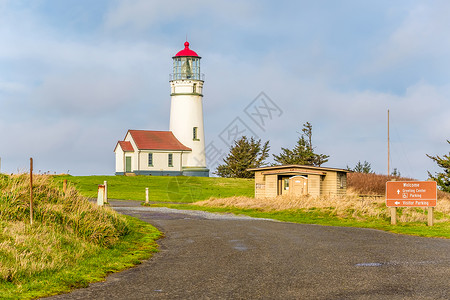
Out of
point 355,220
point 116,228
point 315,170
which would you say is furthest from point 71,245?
point 315,170

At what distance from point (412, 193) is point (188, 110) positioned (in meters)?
46.3

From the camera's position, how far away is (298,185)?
37.1m

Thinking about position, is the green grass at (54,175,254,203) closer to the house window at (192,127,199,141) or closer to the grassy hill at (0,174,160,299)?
the house window at (192,127,199,141)

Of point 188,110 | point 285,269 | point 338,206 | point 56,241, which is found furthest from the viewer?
point 188,110

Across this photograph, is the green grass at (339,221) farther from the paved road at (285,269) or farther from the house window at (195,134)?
the house window at (195,134)

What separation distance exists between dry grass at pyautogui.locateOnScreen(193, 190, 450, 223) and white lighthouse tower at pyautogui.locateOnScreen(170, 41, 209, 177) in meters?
31.6

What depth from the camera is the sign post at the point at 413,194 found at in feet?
72.0

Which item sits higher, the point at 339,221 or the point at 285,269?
the point at 285,269

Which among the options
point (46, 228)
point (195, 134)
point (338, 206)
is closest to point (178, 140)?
point (195, 134)

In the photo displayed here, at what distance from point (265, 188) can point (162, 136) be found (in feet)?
103

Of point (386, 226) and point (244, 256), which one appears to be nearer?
point (244, 256)

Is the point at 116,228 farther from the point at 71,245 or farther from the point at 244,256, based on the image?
the point at 244,256

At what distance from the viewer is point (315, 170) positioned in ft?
120

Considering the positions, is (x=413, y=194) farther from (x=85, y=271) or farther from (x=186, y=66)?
(x=186, y=66)
